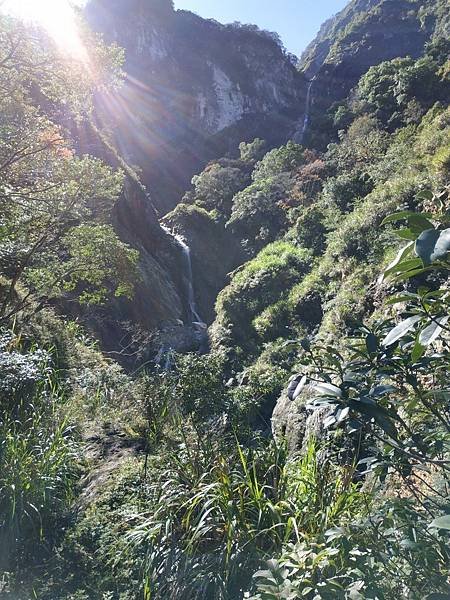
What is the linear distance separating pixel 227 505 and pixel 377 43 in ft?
170

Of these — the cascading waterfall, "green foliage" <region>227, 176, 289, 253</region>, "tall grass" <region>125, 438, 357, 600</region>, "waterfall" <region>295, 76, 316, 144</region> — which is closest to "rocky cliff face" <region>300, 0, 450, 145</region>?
"waterfall" <region>295, 76, 316, 144</region>

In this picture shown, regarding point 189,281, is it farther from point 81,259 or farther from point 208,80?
point 208,80

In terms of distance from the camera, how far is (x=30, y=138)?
4.42 m

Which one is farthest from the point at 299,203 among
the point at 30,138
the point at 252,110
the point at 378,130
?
the point at 252,110

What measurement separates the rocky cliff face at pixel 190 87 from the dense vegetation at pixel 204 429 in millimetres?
31509

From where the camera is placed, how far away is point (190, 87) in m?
43.0

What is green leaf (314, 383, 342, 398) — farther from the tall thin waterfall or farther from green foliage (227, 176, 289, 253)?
green foliage (227, 176, 289, 253)

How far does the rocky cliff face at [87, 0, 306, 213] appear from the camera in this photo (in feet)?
126

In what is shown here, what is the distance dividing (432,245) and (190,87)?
4721 centimetres

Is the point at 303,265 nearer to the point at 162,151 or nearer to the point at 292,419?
the point at 292,419

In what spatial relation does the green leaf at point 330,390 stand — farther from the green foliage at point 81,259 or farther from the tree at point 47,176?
the green foliage at point 81,259

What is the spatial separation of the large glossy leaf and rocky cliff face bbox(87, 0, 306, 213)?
36.8 m

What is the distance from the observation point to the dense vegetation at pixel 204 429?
135 cm

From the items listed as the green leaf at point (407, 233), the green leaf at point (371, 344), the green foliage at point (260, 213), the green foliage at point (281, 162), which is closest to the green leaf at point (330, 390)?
the green leaf at point (371, 344)
